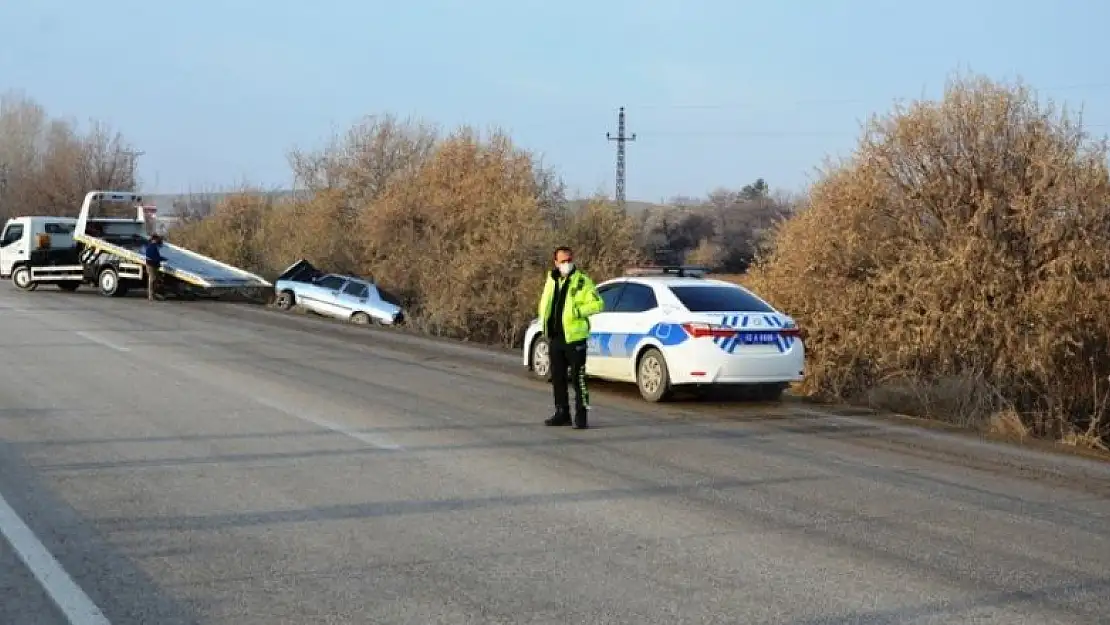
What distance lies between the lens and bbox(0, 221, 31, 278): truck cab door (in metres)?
34.0

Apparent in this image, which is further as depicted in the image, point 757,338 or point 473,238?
point 473,238

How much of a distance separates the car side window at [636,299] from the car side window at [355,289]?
A: 1719cm

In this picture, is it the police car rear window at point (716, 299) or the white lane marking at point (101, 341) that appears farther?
the white lane marking at point (101, 341)

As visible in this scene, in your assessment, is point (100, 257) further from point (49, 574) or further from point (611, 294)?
point (49, 574)

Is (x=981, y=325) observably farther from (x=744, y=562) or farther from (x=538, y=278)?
(x=538, y=278)

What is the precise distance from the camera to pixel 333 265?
37531 millimetres

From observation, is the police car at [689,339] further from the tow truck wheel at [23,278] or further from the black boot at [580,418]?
the tow truck wheel at [23,278]

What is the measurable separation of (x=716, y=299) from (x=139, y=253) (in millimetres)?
21581

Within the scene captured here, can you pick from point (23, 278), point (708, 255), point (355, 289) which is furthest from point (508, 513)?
point (708, 255)

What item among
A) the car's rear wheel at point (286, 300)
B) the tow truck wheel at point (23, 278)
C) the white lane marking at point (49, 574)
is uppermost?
the tow truck wheel at point (23, 278)

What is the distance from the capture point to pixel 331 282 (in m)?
31.8

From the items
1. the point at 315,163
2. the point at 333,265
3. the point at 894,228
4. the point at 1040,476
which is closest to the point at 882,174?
the point at 894,228

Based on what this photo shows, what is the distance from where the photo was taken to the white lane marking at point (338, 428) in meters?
10.5

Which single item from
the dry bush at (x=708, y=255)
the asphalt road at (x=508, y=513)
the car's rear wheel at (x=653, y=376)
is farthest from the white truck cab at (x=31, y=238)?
the car's rear wheel at (x=653, y=376)
